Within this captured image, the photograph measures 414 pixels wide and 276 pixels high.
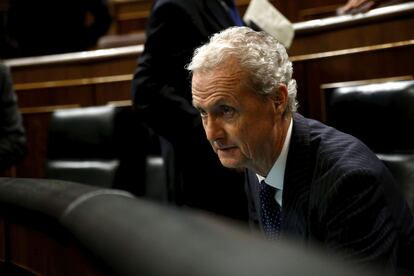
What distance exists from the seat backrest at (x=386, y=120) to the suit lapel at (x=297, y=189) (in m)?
0.22

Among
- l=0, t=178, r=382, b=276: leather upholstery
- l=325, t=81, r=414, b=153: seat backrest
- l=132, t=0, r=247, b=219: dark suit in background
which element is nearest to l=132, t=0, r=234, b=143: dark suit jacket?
l=132, t=0, r=247, b=219: dark suit in background

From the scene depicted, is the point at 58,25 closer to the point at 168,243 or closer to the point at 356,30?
the point at 356,30

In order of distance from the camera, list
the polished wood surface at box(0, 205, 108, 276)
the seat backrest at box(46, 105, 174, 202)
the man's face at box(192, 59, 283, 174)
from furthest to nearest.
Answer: the seat backrest at box(46, 105, 174, 202), the man's face at box(192, 59, 283, 174), the polished wood surface at box(0, 205, 108, 276)

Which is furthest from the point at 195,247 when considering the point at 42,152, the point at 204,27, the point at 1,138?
the point at 42,152

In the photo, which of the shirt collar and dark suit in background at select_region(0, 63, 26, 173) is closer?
the shirt collar

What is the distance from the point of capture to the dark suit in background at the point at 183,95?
3.30ft

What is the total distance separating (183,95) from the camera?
1.02m

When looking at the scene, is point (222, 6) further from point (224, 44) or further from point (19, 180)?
point (19, 180)

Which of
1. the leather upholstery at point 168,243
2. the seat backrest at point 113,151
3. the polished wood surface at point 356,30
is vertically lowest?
the seat backrest at point 113,151

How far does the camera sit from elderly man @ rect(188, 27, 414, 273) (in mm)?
589

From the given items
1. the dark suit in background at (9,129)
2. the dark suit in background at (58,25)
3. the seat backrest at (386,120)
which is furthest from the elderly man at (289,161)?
the dark suit in background at (58,25)

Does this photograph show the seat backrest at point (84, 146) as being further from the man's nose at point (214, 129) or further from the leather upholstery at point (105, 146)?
the man's nose at point (214, 129)

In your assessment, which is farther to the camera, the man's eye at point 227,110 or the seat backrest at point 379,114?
the seat backrest at point 379,114

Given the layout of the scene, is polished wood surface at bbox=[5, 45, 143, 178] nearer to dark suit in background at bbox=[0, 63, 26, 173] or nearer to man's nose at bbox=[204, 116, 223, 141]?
dark suit in background at bbox=[0, 63, 26, 173]
